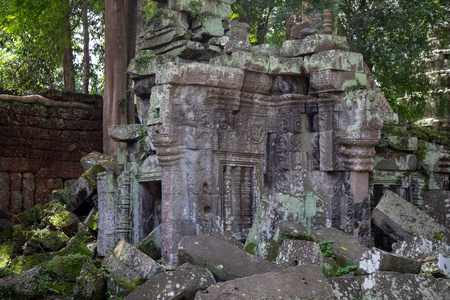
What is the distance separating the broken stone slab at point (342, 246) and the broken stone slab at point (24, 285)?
3283 millimetres

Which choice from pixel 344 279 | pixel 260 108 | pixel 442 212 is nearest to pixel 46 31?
pixel 260 108

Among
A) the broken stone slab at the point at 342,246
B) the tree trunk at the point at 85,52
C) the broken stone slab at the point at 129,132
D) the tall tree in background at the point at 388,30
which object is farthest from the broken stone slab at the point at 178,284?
the tree trunk at the point at 85,52

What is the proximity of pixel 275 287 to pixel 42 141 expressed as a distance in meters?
9.92

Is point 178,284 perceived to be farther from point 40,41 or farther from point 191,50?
point 40,41

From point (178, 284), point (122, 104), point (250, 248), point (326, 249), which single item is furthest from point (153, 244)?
point (122, 104)

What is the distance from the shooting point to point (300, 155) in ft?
29.6

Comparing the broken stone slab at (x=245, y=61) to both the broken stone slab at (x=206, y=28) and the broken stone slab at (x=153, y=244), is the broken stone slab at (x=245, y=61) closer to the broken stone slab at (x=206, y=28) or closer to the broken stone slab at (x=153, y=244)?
the broken stone slab at (x=206, y=28)

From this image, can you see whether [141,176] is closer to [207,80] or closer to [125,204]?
[125,204]

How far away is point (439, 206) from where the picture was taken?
9406mm

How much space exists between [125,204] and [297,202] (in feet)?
9.15

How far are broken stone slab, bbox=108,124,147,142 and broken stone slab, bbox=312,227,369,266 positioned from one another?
3.70 metres

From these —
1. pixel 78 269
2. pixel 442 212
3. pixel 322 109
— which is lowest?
pixel 78 269

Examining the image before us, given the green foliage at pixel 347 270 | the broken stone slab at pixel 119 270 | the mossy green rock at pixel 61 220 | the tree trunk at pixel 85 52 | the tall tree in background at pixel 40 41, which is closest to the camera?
the green foliage at pixel 347 270

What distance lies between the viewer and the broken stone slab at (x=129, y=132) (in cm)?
1017
